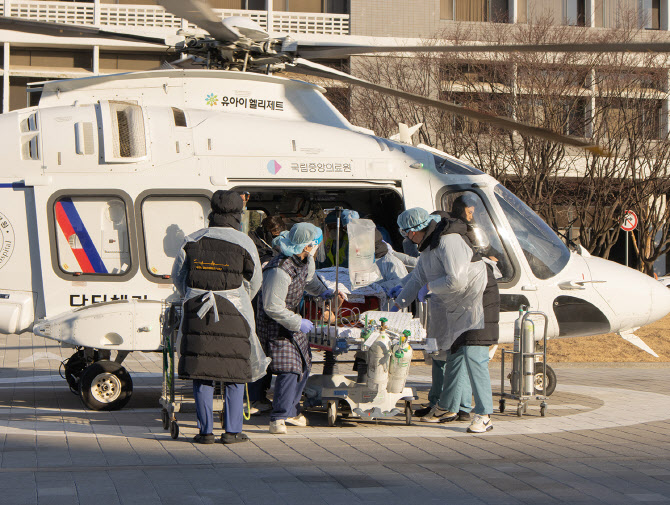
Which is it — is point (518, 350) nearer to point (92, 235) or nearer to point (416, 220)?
point (416, 220)

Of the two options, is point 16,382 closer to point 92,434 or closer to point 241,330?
point 92,434

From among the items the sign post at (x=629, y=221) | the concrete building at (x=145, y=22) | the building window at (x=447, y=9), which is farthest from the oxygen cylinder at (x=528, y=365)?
the building window at (x=447, y=9)

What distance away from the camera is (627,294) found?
32.6ft

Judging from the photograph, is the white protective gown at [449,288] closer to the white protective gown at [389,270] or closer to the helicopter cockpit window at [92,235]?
the white protective gown at [389,270]

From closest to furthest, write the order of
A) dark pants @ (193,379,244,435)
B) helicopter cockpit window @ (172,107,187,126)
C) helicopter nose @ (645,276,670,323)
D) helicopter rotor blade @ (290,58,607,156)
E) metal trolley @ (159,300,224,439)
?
dark pants @ (193,379,244,435) → metal trolley @ (159,300,224,439) → helicopter rotor blade @ (290,58,607,156) → helicopter cockpit window @ (172,107,187,126) → helicopter nose @ (645,276,670,323)

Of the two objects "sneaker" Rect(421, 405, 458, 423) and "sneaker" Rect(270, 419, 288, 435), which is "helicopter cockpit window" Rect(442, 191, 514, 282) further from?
"sneaker" Rect(270, 419, 288, 435)

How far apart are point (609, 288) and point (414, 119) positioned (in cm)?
1153

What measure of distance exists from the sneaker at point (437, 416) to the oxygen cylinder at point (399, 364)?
66cm

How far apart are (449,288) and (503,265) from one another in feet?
6.92

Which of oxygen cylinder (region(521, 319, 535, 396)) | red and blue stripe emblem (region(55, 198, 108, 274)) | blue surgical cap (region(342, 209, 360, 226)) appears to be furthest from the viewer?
red and blue stripe emblem (region(55, 198, 108, 274))

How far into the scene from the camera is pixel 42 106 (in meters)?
9.62

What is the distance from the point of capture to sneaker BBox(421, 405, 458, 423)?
8.41 m

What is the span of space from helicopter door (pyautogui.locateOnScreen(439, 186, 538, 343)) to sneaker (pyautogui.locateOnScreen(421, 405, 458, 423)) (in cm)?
142

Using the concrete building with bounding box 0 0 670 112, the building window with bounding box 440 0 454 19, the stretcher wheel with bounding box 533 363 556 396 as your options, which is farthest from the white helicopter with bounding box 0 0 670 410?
the building window with bounding box 440 0 454 19
